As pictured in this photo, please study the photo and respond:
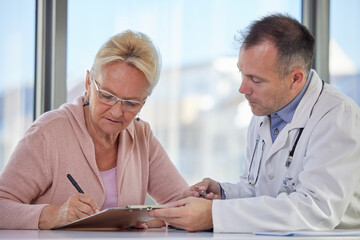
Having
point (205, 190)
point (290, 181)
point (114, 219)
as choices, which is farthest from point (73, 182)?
point (290, 181)

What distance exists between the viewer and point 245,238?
162 centimetres

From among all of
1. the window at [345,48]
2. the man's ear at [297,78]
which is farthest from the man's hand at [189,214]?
the window at [345,48]

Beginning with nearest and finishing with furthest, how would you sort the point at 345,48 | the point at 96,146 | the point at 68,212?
the point at 68,212 < the point at 96,146 < the point at 345,48

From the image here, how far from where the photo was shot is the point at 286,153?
2238 mm

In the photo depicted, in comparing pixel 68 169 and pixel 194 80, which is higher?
pixel 194 80

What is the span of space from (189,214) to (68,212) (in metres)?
0.43

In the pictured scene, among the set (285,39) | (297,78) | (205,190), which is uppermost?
(285,39)

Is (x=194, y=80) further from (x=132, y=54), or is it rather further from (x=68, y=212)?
(x=68, y=212)

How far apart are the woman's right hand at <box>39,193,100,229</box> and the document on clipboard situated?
3 cm

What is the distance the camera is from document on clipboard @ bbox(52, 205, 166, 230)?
1770mm

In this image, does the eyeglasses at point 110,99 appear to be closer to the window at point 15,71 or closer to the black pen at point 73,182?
the black pen at point 73,182

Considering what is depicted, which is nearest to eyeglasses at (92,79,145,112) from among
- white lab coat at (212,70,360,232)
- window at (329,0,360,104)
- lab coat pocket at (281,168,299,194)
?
white lab coat at (212,70,360,232)

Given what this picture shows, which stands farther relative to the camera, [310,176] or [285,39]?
[285,39]

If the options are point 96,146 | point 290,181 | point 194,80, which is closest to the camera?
point 290,181
